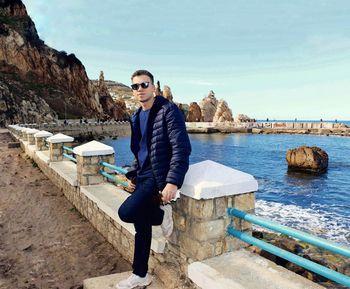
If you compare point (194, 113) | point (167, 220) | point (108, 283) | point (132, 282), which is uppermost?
point (194, 113)

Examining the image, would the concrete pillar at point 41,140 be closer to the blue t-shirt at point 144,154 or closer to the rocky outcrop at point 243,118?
the blue t-shirt at point 144,154

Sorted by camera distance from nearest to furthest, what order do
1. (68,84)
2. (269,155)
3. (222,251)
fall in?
(222,251) < (269,155) < (68,84)

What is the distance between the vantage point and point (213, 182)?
3.35 metres

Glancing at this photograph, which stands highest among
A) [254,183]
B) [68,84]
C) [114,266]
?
[68,84]

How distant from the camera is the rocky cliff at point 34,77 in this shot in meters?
59.7

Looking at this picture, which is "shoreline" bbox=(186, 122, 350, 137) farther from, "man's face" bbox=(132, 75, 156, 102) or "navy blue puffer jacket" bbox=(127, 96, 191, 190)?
"navy blue puffer jacket" bbox=(127, 96, 191, 190)

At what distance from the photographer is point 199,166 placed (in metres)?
3.62

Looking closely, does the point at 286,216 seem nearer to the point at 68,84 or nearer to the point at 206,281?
the point at 206,281

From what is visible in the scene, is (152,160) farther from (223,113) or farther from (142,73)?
(223,113)

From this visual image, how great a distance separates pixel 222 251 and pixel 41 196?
7.31 meters

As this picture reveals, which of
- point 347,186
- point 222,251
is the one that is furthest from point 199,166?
point 347,186

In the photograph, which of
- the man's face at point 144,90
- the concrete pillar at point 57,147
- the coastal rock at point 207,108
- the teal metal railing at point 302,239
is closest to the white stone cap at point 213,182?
the teal metal railing at point 302,239

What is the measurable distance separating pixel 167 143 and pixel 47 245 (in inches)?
167

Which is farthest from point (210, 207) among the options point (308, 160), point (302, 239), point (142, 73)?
point (308, 160)
